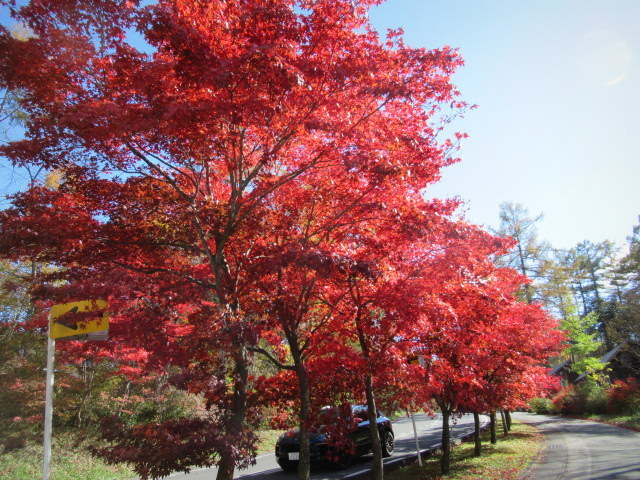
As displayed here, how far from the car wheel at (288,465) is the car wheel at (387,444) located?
108 inches

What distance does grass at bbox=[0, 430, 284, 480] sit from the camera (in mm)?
9445

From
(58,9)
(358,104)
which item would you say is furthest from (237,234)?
(58,9)

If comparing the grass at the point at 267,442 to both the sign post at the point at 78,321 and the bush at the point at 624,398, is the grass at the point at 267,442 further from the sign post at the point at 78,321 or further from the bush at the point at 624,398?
the bush at the point at 624,398

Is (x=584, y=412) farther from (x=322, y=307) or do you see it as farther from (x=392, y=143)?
(x=392, y=143)

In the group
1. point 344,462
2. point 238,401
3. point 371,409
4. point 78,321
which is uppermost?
point 78,321

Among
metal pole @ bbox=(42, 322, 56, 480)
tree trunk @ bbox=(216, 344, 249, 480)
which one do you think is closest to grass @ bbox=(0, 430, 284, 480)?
tree trunk @ bbox=(216, 344, 249, 480)

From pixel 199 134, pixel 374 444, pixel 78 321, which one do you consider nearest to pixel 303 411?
pixel 374 444

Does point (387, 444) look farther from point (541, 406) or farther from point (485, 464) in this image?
point (541, 406)

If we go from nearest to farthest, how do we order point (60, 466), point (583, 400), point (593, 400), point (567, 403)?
point (60, 466) < point (593, 400) < point (583, 400) < point (567, 403)

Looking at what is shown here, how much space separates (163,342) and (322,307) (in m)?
2.88

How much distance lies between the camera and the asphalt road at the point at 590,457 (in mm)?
7890

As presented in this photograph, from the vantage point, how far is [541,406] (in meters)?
29.6

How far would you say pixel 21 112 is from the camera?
10891mm

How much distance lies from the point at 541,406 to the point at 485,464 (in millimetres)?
24468
